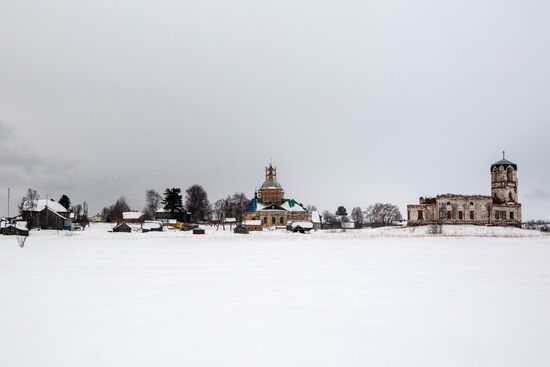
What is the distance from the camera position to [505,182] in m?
89.3

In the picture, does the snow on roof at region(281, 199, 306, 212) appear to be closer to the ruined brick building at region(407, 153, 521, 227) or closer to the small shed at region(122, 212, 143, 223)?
the ruined brick building at region(407, 153, 521, 227)

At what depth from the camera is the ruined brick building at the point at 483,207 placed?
8706 centimetres

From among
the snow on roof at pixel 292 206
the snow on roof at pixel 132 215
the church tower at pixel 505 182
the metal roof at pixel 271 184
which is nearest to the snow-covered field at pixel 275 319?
the church tower at pixel 505 182

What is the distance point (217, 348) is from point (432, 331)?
12.7 ft

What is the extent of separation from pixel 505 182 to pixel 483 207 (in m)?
7.30

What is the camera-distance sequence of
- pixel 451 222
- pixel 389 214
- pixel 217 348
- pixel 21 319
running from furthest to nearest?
pixel 389 214, pixel 451 222, pixel 21 319, pixel 217 348

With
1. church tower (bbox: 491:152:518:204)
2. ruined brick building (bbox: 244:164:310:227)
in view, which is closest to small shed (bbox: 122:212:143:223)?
ruined brick building (bbox: 244:164:310:227)

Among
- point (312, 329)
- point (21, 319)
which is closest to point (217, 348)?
point (312, 329)

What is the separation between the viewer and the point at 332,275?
15102mm

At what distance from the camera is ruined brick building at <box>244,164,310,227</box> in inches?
4732

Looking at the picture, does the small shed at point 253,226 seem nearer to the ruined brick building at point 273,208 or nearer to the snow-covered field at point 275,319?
the ruined brick building at point 273,208

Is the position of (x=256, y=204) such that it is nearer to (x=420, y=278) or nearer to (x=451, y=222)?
(x=451, y=222)

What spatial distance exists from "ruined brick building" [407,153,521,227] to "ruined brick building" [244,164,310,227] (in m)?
38.7

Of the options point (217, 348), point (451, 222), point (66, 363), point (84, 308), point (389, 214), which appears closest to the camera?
point (66, 363)
